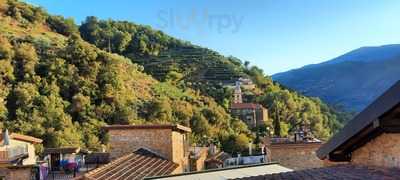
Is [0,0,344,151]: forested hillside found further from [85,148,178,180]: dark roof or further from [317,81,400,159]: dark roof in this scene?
[317,81,400,159]: dark roof

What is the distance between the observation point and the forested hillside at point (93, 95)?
137 ft

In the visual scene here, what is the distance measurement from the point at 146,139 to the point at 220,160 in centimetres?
1543

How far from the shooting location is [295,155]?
16.4 metres

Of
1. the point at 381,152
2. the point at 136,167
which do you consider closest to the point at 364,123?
the point at 381,152

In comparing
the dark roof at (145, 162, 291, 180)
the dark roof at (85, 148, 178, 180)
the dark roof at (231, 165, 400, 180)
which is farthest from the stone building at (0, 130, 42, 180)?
the dark roof at (231, 165, 400, 180)

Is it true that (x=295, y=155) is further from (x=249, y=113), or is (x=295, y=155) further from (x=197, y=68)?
(x=197, y=68)

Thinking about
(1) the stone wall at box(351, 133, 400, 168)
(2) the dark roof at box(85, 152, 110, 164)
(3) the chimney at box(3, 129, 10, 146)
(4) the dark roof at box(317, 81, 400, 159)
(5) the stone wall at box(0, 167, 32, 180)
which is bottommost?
(5) the stone wall at box(0, 167, 32, 180)

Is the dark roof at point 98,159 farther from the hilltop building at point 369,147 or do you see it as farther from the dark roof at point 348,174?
the dark roof at point 348,174

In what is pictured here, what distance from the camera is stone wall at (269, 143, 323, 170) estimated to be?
16.2 meters

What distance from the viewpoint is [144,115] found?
50500mm

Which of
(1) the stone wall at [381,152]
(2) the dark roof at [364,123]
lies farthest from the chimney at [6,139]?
(1) the stone wall at [381,152]

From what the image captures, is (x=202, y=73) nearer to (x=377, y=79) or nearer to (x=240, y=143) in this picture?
(x=240, y=143)

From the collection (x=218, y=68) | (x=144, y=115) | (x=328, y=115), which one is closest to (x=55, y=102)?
(x=144, y=115)

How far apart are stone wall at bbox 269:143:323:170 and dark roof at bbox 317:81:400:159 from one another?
1096cm
